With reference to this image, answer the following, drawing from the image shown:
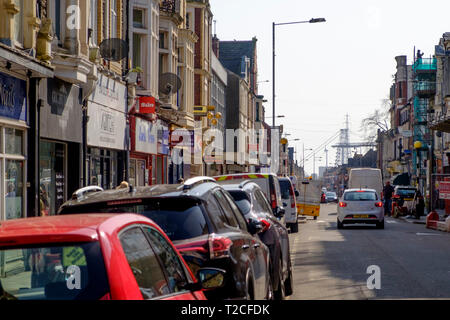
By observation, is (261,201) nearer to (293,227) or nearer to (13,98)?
(13,98)

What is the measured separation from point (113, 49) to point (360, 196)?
11.9m

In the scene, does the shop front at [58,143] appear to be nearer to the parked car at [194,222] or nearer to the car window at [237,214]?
the car window at [237,214]

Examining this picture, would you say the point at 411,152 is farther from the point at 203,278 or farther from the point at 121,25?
the point at 203,278

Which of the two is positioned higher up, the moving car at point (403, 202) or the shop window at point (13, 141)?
the shop window at point (13, 141)

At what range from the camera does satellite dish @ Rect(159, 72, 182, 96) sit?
31250 millimetres

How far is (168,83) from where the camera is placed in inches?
1233

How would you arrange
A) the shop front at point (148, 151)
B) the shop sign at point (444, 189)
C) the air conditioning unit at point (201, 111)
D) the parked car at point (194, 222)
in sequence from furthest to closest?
the air conditioning unit at point (201, 111) → the shop sign at point (444, 189) → the shop front at point (148, 151) → the parked car at point (194, 222)

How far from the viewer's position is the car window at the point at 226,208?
7678 mm

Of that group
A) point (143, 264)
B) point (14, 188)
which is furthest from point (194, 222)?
point (14, 188)

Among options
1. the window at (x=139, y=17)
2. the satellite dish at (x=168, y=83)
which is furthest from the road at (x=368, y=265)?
the window at (x=139, y=17)

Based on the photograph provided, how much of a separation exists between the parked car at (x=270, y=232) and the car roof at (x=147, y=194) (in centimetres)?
290
